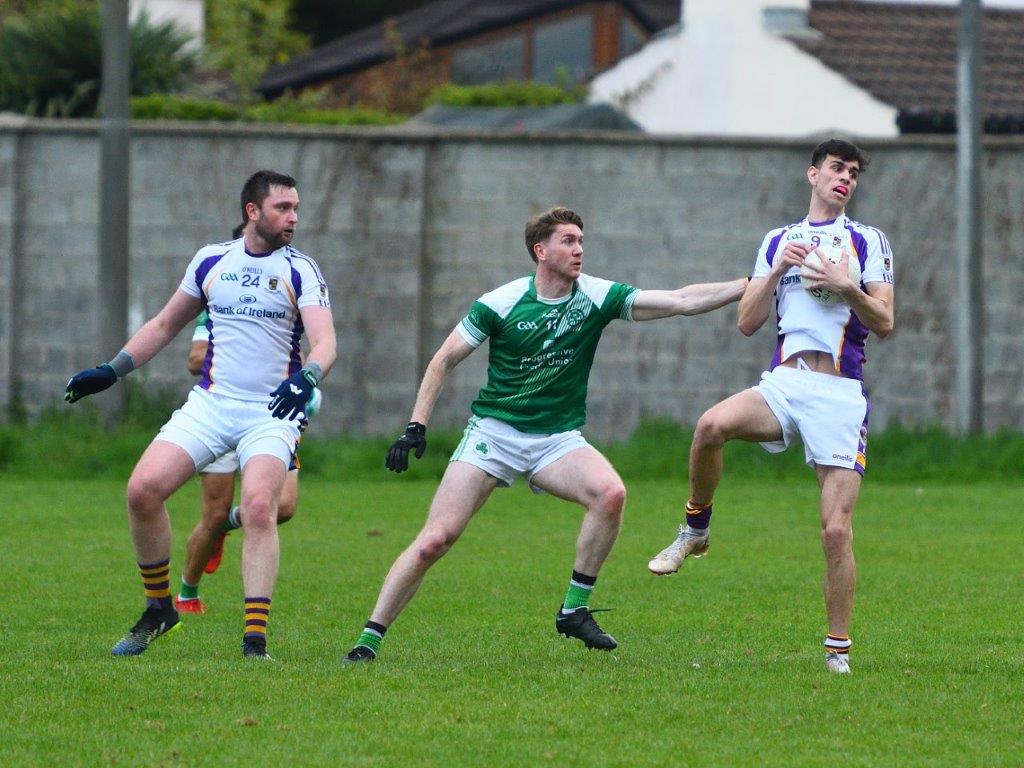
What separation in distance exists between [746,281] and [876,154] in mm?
10611

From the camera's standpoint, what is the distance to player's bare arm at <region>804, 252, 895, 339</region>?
27.5ft

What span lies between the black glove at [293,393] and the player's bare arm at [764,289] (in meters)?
2.03

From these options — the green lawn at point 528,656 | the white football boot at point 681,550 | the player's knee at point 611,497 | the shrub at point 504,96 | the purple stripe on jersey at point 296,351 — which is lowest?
the green lawn at point 528,656

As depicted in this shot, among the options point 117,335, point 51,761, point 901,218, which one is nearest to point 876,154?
point 901,218

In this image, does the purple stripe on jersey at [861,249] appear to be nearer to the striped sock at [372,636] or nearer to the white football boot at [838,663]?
the white football boot at [838,663]

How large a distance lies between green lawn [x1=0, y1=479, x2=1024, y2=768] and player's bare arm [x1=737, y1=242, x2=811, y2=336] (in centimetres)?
159

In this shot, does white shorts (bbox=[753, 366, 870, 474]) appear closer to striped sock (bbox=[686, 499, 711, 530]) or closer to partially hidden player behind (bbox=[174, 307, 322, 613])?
striped sock (bbox=[686, 499, 711, 530])

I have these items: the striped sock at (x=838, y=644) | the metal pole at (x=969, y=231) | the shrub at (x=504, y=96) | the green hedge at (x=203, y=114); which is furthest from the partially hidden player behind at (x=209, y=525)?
the shrub at (x=504, y=96)

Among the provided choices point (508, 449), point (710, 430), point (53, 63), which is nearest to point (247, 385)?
point (508, 449)

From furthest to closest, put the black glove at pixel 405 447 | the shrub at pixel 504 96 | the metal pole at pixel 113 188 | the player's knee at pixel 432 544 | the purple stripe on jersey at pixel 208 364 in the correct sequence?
the shrub at pixel 504 96
the metal pole at pixel 113 188
the purple stripe on jersey at pixel 208 364
the player's knee at pixel 432 544
the black glove at pixel 405 447

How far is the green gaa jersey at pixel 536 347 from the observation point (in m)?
9.04

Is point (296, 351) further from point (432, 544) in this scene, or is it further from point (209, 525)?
point (209, 525)

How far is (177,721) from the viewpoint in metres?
7.43

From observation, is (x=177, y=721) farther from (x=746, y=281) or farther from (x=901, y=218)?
(x=901, y=218)
